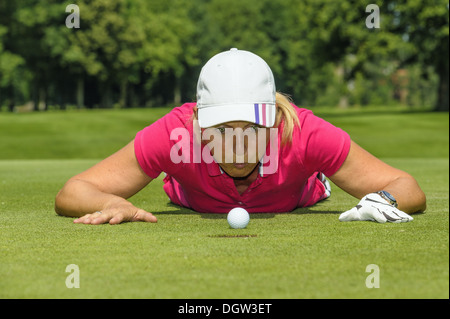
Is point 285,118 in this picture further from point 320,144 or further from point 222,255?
point 222,255

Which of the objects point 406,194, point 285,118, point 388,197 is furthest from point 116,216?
point 406,194

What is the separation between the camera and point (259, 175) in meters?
5.97

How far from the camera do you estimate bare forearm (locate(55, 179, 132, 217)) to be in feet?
20.1

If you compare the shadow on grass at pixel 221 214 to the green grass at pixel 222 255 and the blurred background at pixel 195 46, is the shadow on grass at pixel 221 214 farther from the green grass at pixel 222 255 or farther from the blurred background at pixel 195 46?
the blurred background at pixel 195 46

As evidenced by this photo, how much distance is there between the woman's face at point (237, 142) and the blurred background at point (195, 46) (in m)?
39.9

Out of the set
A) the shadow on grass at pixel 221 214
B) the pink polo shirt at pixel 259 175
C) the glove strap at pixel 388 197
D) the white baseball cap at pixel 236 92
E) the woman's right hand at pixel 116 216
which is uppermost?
the white baseball cap at pixel 236 92

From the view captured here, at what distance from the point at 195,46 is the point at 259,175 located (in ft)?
287

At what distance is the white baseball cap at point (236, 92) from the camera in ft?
17.4

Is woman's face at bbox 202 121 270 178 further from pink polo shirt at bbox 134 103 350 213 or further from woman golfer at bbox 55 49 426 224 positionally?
pink polo shirt at bbox 134 103 350 213

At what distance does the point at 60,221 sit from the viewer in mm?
6234

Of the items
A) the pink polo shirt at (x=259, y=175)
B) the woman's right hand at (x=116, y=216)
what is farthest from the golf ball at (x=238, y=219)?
the woman's right hand at (x=116, y=216)

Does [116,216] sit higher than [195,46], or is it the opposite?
[195,46]

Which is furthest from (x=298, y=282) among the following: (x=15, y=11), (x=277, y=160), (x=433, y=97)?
(x=433, y=97)

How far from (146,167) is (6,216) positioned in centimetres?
174
